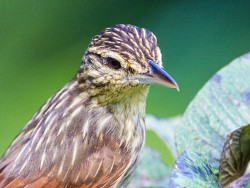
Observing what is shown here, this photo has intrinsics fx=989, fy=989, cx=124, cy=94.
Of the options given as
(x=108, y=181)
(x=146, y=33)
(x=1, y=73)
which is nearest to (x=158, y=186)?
(x=108, y=181)

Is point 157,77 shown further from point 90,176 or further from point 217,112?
point 90,176

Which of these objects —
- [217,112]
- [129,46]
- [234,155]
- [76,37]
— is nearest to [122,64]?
[129,46]

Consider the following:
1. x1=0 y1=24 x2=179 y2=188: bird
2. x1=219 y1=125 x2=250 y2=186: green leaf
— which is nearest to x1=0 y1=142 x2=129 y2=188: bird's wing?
x1=0 y1=24 x2=179 y2=188: bird

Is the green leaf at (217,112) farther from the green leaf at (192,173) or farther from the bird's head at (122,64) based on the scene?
the green leaf at (192,173)

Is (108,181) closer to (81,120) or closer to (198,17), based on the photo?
(81,120)

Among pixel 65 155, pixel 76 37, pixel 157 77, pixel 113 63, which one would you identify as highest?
pixel 76 37

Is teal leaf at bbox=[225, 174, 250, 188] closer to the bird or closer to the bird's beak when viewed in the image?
the bird's beak
